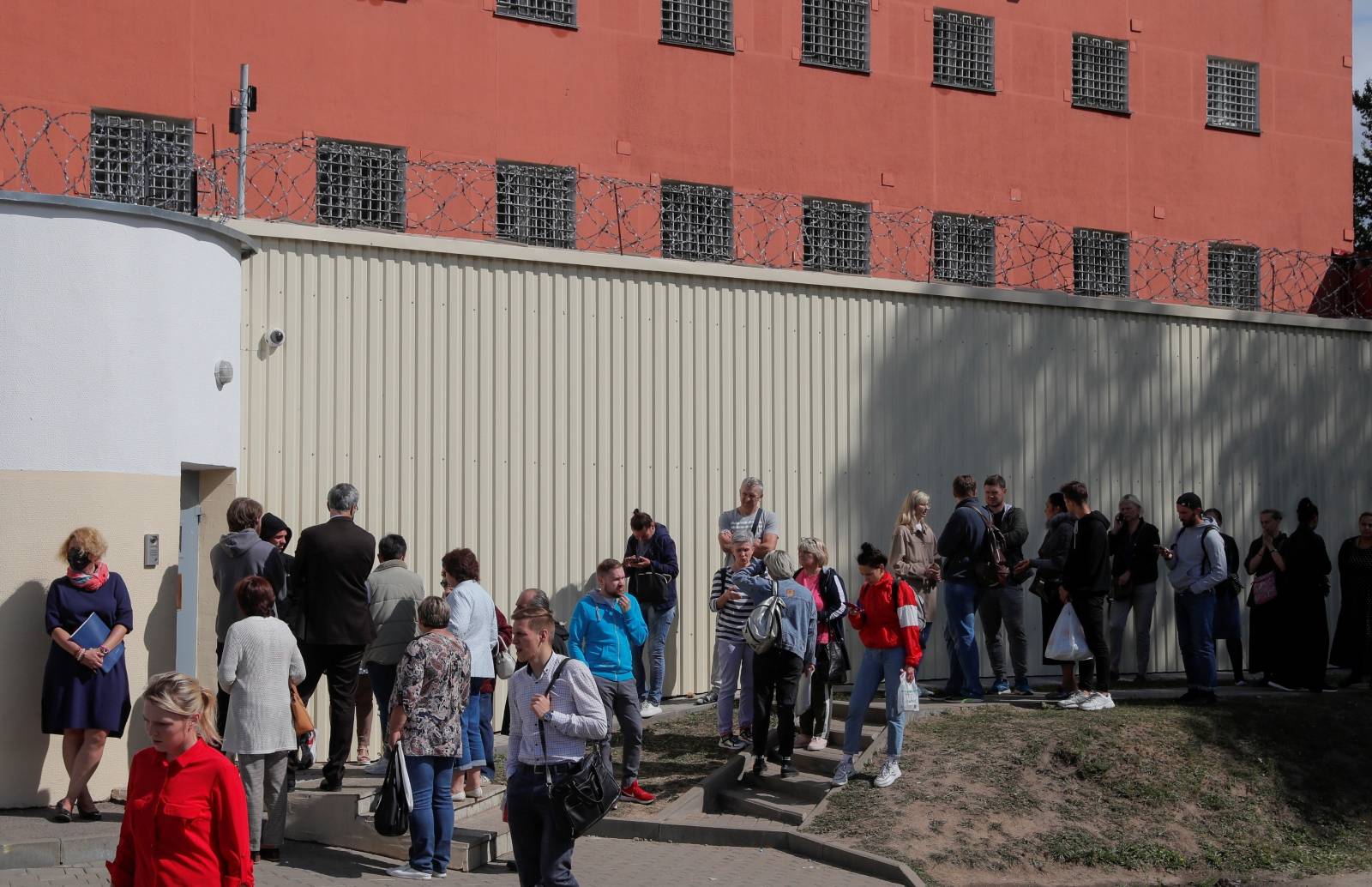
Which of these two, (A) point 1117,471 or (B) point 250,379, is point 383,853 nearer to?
(B) point 250,379

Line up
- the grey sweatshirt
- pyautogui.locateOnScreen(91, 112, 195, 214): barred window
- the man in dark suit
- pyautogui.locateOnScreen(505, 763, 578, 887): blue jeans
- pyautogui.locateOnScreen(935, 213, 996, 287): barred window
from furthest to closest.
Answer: pyautogui.locateOnScreen(935, 213, 996, 287): barred window < pyautogui.locateOnScreen(91, 112, 195, 214): barred window < the grey sweatshirt < the man in dark suit < pyautogui.locateOnScreen(505, 763, 578, 887): blue jeans

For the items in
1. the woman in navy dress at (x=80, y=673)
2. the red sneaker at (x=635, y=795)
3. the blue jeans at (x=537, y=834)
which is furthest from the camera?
the red sneaker at (x=635, y=795)

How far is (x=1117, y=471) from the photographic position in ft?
55.7

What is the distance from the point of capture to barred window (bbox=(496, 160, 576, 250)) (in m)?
20.4

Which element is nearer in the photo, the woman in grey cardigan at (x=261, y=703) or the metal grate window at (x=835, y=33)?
the woman in grey cardigan at (x=261, y=703)

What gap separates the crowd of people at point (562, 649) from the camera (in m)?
7.67

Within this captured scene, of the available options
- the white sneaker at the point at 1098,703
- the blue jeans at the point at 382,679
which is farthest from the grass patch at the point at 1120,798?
the blue jeans at the point at 382,679

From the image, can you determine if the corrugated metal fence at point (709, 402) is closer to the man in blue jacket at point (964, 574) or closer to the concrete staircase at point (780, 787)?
the man in blue jacket at point (964, 574)

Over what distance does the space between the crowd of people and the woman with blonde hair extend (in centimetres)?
2

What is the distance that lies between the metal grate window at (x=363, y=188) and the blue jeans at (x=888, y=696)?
10141mm

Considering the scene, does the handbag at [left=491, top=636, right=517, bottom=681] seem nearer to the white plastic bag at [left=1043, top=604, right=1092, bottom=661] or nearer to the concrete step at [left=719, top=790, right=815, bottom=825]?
the concrete step at [left=719, top=790, right=815, bottom=825]

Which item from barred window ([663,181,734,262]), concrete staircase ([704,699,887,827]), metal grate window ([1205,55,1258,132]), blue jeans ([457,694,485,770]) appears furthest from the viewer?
metal grate window ([1205,55,1258,132])

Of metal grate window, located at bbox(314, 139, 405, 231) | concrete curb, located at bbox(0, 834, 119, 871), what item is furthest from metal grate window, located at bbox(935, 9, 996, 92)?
concrete curb, located at bbox(0, 834, 119, 871)

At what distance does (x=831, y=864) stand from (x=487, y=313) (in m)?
5.98
